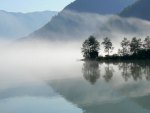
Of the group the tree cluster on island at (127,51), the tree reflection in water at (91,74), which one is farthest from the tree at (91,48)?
the tree reflection in water at (91,74)

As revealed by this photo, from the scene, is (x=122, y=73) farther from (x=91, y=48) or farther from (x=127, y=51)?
(x=91, y=48)

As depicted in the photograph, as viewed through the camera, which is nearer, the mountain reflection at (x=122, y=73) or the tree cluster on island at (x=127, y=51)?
the mountain reflection at (x=122, y=73)

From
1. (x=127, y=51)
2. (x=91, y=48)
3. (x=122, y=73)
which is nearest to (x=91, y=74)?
(x=122, y=73)

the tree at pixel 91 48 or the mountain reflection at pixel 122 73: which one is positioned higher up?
the tree at pixel 91 48

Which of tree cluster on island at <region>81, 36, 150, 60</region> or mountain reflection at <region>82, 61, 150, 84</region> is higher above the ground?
tree cluster on island at <region>81, 36, 150, 60</region>

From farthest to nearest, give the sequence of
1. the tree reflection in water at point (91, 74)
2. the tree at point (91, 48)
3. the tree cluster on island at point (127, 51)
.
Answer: the tree at point (91, 48)
the tree cluster on island at point (127, 51)
the tree reflection in water at point (91, 74)

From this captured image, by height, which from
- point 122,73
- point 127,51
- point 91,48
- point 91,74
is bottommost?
point 91,74

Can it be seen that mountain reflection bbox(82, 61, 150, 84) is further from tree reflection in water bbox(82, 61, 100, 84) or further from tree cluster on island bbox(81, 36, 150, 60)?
tree cluster on island bbox(81, 36, 150, 60)

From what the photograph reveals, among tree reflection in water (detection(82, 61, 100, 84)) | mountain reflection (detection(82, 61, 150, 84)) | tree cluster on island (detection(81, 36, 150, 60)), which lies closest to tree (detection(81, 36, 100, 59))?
tree cluster on island (detection(81, 36, 150, 60))

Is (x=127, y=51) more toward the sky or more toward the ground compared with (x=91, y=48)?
more toward the ground

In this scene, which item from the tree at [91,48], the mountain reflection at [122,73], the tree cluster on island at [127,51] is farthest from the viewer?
the tree at [91,48]

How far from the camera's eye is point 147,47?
12312cm

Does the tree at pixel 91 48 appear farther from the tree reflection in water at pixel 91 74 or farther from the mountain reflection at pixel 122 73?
the mountain reflection at pixel 122 73

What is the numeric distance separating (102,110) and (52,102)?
756 cm
